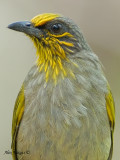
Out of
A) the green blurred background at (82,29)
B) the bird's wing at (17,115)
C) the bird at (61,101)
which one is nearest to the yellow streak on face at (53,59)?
the bird at (61,101)

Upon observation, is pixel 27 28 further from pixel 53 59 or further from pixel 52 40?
pixel 53 59

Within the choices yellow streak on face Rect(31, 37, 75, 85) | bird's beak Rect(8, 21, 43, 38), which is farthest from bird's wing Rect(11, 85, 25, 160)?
bird's beak Rect(8, 21, 43, 38)

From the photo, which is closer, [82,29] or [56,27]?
→ [56,27]

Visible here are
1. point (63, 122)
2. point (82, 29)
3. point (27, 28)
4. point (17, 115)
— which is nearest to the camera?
point (63, 122)

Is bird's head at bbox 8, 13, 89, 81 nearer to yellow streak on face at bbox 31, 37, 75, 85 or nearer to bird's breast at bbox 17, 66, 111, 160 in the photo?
yellow streak on face at bbox 31, 37, 75, 85

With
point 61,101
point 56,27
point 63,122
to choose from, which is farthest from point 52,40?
point 63,122

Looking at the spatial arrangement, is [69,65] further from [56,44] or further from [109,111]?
[109,111]
